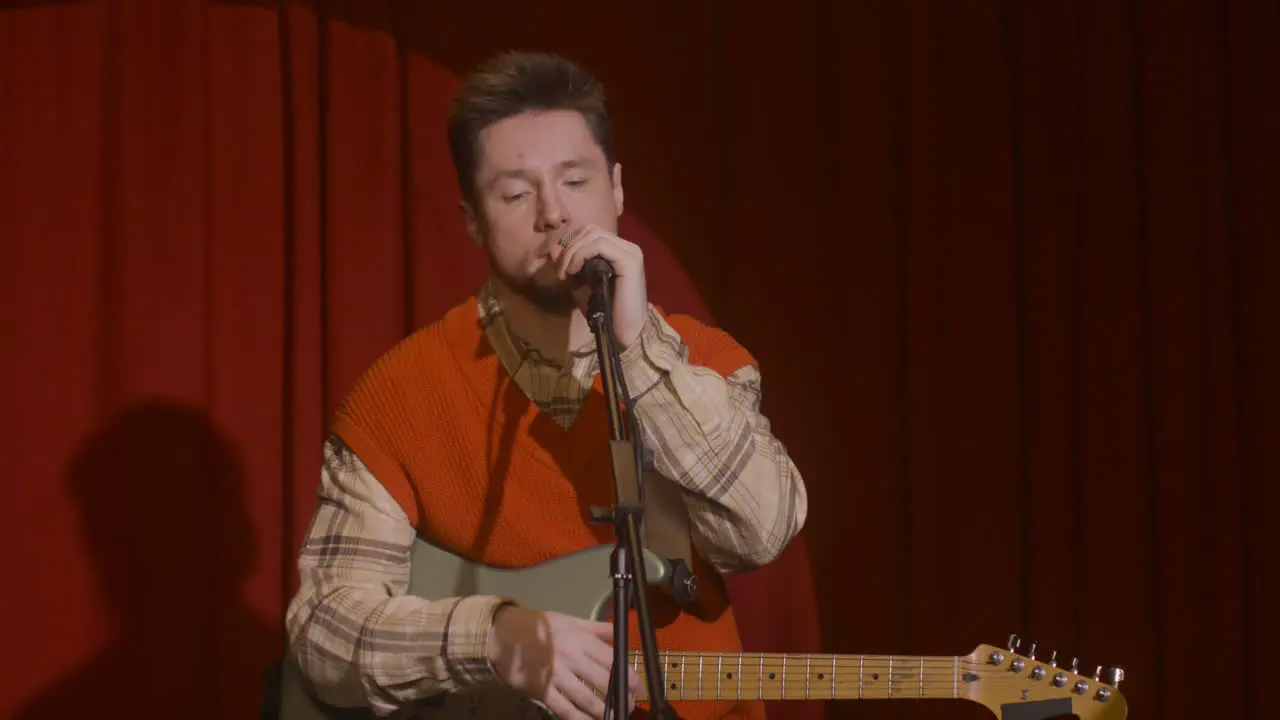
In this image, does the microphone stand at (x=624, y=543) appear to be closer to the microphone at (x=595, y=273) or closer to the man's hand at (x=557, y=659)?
the microphone at (x=595, y=273)

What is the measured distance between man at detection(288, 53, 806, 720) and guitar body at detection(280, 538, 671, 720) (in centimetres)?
3

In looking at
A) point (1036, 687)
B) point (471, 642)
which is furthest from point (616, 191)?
point (1036, 687)

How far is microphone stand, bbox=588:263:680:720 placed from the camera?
3.89 ft

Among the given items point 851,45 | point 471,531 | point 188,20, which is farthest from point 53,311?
point 851,45

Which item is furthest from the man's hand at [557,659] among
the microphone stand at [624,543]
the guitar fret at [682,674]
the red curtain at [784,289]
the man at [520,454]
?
the red curtain at [784,289]

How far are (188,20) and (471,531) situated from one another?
4.80 feet

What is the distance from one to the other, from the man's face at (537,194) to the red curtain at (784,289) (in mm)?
906

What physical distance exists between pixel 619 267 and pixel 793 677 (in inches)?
23.8

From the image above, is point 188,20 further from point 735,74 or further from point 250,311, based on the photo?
→ point 735,74

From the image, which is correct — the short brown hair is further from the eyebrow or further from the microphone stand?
the microphone stand

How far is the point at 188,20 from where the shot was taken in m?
2.67

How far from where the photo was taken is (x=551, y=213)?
1773 millimetres

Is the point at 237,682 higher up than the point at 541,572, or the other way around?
the point at 541,572

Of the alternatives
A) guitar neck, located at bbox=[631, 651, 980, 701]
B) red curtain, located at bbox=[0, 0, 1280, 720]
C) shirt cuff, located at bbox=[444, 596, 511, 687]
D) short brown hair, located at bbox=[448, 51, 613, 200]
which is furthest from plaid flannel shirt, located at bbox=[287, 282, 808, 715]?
red curtain, located at bbox=[0, 0, 1280, 720]
